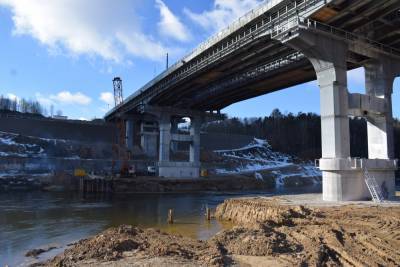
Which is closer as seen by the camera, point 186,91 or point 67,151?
point 186,91

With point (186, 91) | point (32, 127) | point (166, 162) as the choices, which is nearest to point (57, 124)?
point (32, 127)

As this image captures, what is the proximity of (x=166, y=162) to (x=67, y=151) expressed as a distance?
25435 mm

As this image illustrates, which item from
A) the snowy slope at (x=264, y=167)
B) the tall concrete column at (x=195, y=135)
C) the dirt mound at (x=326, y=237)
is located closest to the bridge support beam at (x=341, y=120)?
the dirt mound at (x=326, y=237)

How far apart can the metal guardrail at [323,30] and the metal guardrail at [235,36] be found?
0.77 meters

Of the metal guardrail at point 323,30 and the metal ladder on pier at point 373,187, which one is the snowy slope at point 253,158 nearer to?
the metal guardrail at point 323,30

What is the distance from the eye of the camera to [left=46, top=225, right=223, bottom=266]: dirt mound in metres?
14.6

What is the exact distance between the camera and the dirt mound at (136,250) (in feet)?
47.8

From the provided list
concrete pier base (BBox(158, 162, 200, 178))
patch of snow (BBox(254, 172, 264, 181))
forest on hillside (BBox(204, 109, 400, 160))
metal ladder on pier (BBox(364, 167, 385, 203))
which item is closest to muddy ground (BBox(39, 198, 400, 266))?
metal ladder on pier (BBox(364, 167, 385, 203))

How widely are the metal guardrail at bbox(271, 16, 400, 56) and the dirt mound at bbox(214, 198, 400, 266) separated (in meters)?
13.6

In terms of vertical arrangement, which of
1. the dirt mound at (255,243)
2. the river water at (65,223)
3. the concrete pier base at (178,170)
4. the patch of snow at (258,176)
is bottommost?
the river water at (65,223)

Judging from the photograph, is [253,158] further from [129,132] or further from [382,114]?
[382,114]

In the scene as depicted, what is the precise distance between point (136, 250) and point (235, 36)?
29.9 m

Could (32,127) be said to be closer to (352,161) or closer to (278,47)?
(278,47)

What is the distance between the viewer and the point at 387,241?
16.1 metres
